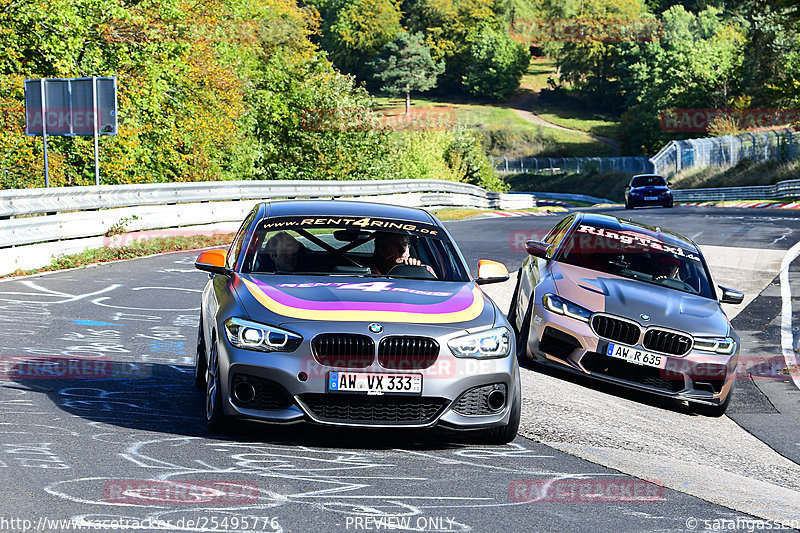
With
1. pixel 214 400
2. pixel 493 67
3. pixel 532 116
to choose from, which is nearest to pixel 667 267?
pixel 214 400

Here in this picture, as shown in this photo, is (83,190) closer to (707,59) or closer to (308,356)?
(308,356)

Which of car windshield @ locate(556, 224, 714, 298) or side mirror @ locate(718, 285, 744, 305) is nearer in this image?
side mirror @ locate(718, 285, 744, 305)

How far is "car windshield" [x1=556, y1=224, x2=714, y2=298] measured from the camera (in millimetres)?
10858

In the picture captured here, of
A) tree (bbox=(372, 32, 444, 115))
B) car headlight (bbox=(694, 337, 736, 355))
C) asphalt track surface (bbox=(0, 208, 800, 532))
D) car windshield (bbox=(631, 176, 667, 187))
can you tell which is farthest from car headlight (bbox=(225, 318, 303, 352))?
tree (bbox=(372, 32, 444, 115))

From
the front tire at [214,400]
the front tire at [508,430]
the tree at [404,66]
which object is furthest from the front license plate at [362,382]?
the tree at [404,66]

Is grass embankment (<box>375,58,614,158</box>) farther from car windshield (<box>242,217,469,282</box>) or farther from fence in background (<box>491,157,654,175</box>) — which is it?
car windshield (<box>242,217,469,282</box>)

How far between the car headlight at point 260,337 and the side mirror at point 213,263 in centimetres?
114

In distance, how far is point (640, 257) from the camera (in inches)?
440

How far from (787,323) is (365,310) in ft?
31.8

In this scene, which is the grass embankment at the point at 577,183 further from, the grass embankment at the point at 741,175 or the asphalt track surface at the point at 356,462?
the asphalt track surface at the point at 356,462

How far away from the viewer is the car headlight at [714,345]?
9680 mm

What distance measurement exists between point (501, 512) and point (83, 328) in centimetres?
680

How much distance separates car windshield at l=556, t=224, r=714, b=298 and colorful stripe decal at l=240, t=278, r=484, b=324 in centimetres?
452

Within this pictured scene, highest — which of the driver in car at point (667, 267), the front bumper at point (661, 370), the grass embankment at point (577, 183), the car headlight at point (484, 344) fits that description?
the car headlight at point (484, 344)
